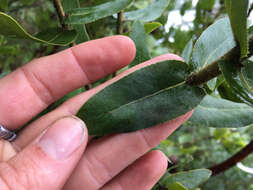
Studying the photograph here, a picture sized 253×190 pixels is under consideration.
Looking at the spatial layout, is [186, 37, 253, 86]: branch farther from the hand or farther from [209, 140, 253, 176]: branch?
[209, 140, 253, 176]: branch

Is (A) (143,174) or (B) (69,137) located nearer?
(B) (69,137)

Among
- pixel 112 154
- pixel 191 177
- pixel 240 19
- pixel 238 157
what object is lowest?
pixel 238 157

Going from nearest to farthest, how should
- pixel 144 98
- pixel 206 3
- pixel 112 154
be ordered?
pixel 144 98
pixel 112 154
pixel 206 3

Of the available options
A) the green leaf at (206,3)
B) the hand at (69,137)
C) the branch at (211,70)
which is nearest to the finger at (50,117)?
the hand at (69,137)

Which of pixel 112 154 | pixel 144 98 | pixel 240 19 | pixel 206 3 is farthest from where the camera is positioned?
pixel 206 3

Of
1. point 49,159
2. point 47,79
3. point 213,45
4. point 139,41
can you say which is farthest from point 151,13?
point 49,159

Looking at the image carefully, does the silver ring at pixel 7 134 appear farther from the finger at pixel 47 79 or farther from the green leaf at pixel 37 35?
the green leaf at pixel 37 35

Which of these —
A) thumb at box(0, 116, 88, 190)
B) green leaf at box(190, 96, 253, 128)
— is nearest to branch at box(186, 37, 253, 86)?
green leaf at box(190, 96, 253, 128)

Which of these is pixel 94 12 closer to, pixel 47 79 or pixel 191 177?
pixel 47 79
